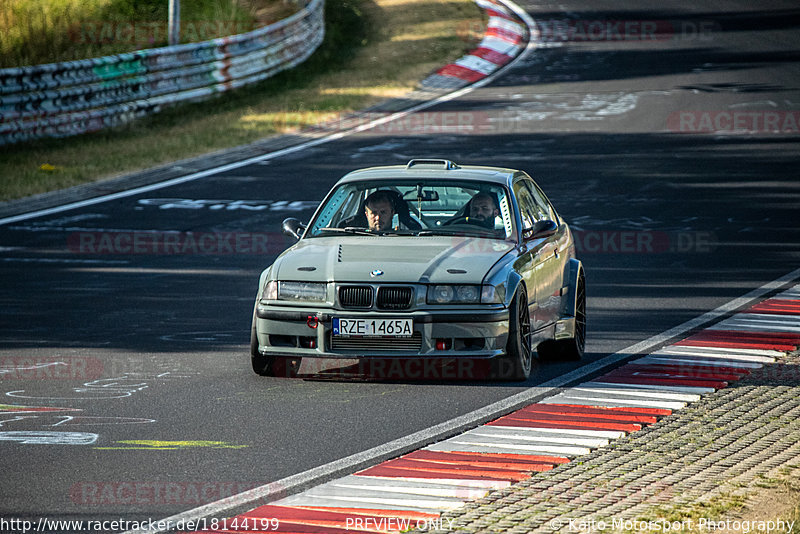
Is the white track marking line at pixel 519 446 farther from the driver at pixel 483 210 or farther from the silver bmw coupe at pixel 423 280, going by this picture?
the driver at pixel 483 210

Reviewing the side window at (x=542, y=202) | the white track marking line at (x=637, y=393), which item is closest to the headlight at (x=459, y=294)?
the white track marking line at (x=637, y=393)

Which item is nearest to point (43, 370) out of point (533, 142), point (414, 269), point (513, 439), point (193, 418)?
point (193, 418)

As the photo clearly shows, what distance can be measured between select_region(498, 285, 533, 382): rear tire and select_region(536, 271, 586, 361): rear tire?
894 mm

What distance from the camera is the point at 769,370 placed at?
397 inches

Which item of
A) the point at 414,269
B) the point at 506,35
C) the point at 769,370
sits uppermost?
the point at 506,35

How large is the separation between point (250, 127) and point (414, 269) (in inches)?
630

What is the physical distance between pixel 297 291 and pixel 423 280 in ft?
2.91

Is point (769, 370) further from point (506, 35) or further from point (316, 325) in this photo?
point (506, 35)

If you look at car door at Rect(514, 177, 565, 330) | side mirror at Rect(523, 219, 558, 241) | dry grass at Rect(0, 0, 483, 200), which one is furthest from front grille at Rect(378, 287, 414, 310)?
dry grass at Rect(0, 0, 483, 200)

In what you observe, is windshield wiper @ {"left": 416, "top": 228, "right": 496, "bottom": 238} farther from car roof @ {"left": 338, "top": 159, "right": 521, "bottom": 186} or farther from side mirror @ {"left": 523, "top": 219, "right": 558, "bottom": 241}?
car roof @ {"left": 338, "top": 159, "right": 521, "bottom": 186}

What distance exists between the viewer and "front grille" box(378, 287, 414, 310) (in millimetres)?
9227

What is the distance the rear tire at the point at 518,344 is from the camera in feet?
30.6

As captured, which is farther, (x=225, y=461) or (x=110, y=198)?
(x=110, y=198)

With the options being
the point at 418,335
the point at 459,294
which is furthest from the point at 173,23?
the point at 418,335
